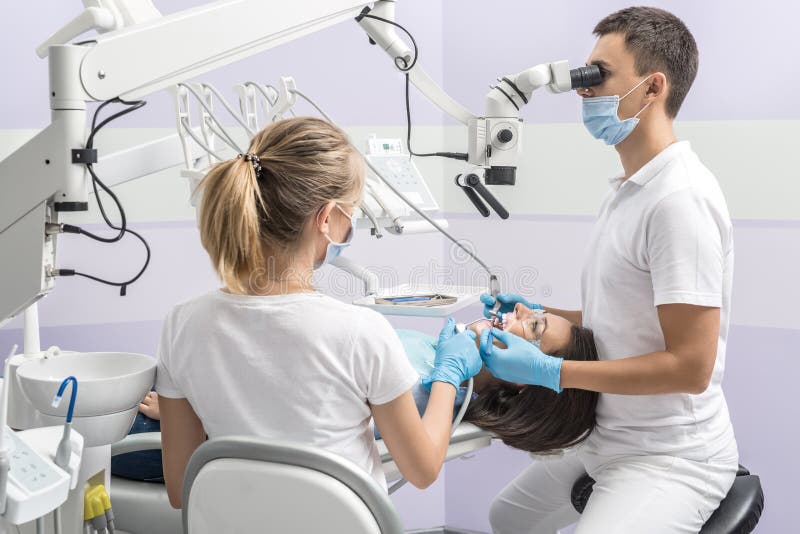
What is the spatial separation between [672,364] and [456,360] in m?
0.39

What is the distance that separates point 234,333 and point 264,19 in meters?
0.53

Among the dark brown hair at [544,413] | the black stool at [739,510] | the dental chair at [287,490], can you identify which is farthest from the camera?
the dark brown hair at [544,413]

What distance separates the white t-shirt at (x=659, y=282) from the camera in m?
1.39

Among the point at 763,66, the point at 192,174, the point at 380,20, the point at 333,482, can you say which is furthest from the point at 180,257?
the point at 763,66

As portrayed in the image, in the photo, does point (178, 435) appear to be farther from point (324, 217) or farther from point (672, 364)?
point (672, 364)

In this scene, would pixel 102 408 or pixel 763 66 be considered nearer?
pixel 102 408

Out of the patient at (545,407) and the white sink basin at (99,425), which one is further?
the patient at (545,407)

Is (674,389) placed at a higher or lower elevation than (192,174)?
lower

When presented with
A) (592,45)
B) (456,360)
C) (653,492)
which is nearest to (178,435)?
(456,360)

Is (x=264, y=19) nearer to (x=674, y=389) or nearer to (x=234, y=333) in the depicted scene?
(x=234, y=333)

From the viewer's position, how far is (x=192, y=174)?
175cm

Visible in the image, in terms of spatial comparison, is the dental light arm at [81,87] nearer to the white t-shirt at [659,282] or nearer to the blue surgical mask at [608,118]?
the blue surgical mask at [608,118]

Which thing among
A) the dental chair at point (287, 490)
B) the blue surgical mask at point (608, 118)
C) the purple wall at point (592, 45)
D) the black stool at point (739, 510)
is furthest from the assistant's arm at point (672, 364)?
the purple wall at point (592, 45)

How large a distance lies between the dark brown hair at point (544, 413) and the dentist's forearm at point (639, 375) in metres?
0.13
